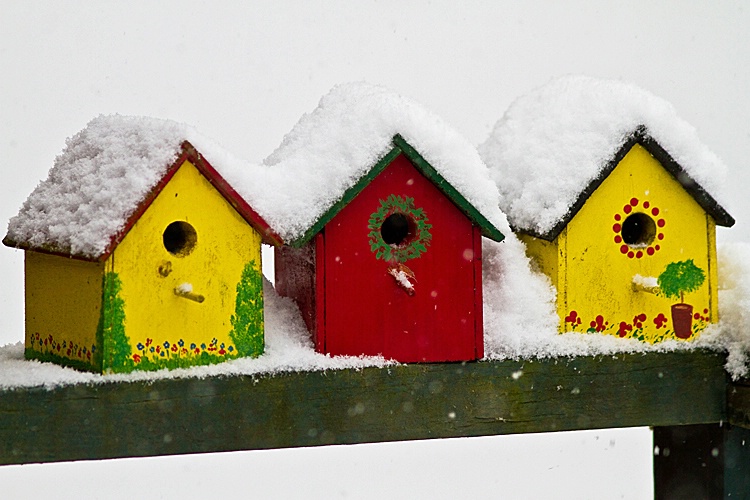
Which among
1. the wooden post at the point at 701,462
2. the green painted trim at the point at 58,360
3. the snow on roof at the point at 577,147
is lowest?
the wooden post at the point at 701,462

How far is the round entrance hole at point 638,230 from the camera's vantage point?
2.64 m

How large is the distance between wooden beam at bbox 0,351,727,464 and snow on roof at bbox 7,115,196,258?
0.28 meters

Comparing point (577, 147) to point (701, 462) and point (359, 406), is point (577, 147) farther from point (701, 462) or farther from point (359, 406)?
point (701, 462)

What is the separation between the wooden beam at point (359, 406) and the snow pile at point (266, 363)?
16mm

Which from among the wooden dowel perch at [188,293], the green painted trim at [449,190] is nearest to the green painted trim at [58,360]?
the wooden dowel perch at [188,293]

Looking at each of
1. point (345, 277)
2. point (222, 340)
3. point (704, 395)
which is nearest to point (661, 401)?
point (704, 395)

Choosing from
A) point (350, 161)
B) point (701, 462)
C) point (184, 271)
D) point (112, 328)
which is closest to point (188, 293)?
point (184, 271)

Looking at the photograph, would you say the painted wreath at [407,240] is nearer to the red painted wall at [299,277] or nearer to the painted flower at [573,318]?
the red painted wall at [299,277]

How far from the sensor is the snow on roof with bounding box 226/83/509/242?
2373 mm

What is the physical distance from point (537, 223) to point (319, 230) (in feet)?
1.54

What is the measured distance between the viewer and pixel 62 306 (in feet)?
7.86

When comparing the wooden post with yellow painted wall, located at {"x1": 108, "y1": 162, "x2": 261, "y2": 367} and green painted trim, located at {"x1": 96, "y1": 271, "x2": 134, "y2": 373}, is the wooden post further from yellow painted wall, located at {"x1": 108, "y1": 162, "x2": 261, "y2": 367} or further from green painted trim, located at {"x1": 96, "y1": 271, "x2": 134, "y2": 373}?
green painted trim, located at {"x1": 96, "y1": 271, "x2": 134, "y2": 373}

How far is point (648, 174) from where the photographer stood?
8.61 feet

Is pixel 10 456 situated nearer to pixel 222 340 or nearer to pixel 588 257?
pixel 222 340
